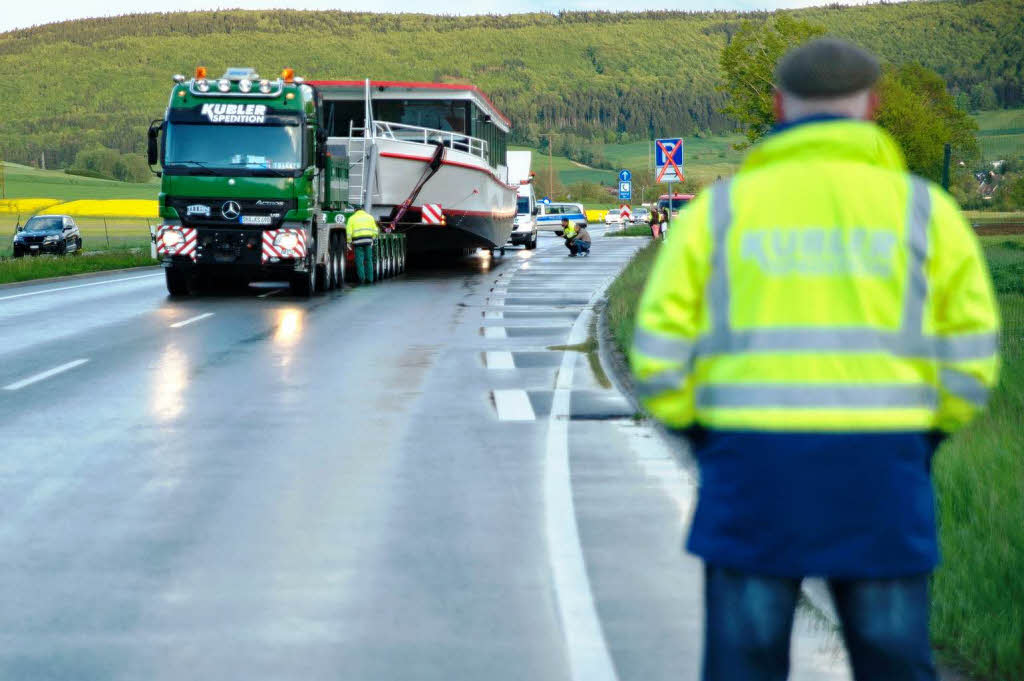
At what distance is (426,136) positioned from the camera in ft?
103

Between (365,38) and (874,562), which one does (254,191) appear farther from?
(365,38)

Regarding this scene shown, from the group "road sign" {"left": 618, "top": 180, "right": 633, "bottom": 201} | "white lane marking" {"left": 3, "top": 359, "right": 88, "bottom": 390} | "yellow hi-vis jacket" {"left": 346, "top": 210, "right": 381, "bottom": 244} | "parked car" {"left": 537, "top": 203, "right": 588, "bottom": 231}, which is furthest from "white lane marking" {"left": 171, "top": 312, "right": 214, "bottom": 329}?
"parked car" {"left": 537, "top": 203, "right": 588, "bottom": 231}

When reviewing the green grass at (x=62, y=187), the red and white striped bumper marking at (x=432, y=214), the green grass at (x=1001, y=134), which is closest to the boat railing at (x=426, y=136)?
the red and white striped bumper marking at (x=432, y=214)

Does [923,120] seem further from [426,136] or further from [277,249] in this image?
[277,249]

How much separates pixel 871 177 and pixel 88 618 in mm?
3625

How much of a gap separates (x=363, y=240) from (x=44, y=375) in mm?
14618

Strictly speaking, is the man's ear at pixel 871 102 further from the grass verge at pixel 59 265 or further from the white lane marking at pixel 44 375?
the grass verge at pixel 59 265

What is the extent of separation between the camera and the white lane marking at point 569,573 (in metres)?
4.84

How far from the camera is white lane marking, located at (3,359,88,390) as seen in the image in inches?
488


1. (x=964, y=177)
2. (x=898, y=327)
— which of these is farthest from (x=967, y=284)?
(x=964, y=177)

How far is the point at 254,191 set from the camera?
22.6 metres

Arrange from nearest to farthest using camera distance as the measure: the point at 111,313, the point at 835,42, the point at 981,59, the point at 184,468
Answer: the point at 835,42, the point at 184,468, the point at 111,313, the point at 981,59

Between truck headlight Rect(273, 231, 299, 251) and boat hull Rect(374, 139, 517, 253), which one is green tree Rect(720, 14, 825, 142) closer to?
boat hull Rect(374, 139, 517, 253)

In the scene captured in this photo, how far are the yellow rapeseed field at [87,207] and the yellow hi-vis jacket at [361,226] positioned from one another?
73.0 metres
